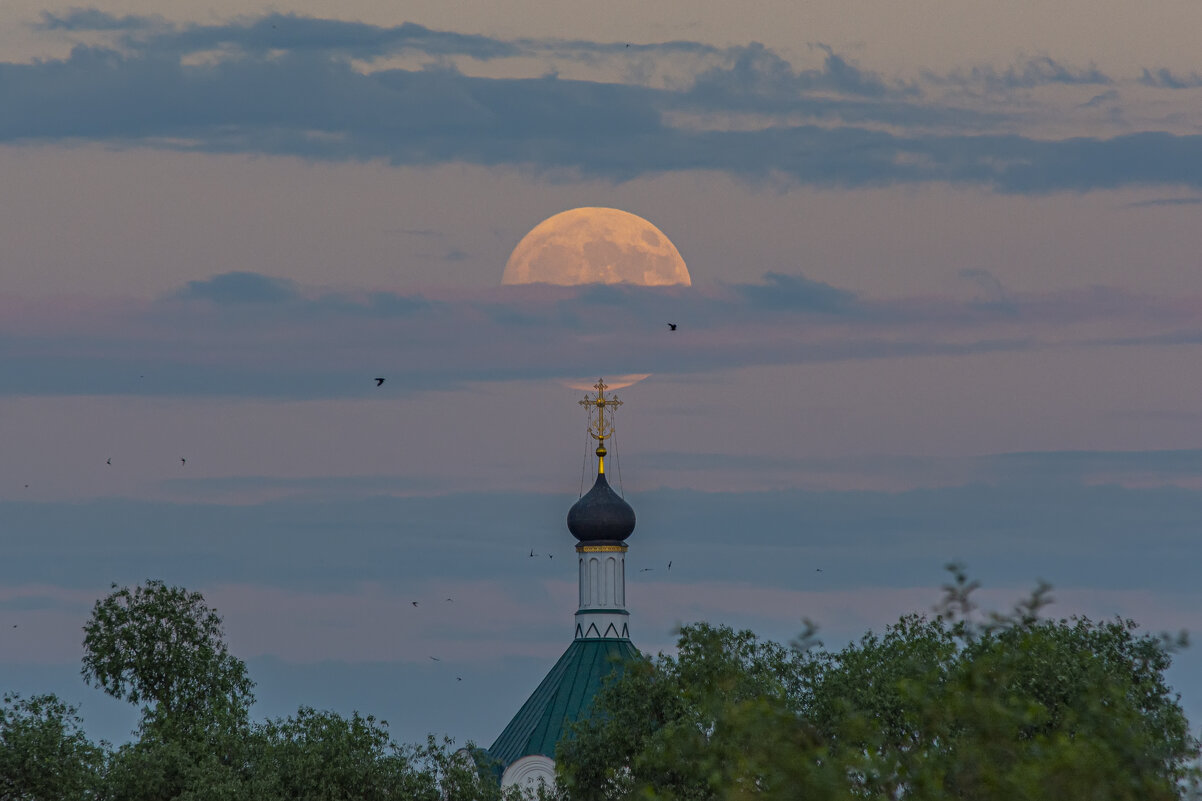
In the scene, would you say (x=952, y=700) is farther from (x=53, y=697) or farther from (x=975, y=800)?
(x=53, y=697)

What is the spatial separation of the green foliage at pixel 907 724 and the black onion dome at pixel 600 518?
97.0ft

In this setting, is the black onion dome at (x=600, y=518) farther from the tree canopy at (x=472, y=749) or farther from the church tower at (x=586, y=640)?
the tree canopy at (x=472, y=749)

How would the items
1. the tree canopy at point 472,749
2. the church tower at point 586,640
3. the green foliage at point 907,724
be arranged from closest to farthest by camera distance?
1. the green foliage at point 907,724
2. the tree canopy at point 472,749
3. the church tower at point 586,640

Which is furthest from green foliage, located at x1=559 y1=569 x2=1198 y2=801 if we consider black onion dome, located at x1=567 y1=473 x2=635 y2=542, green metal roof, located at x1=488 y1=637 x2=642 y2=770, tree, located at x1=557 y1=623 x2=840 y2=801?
black onion dome, located at x1=567 y1=473 x2=635 y2=542

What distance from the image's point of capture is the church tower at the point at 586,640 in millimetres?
91000

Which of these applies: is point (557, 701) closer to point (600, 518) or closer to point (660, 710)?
point (600, 518)

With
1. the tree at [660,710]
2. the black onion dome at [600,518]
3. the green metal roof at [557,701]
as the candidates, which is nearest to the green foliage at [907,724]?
the tree at [660,710]

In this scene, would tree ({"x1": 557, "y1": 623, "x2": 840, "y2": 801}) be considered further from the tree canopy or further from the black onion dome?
the black onion dome

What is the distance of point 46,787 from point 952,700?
4563 cm

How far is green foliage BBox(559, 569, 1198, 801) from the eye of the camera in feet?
85.8

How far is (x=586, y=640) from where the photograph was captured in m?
96.1

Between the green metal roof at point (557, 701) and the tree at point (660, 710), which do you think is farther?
the green metal roof at point (557, 701)

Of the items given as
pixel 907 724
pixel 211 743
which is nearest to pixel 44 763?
pixel 211 743

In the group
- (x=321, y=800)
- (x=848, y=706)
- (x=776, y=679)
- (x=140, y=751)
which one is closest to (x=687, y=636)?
(x=776, y=679)
